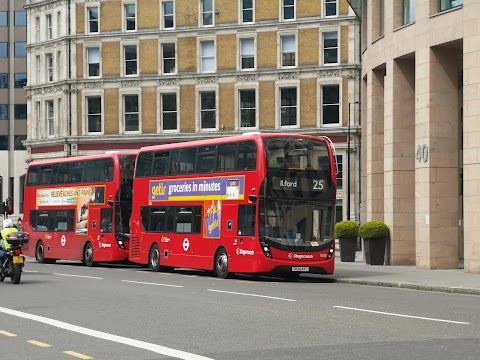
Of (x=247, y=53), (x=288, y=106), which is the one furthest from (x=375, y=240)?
(x=247, y=53)

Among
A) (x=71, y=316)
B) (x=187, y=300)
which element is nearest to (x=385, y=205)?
Answer: (x=187, y=300)

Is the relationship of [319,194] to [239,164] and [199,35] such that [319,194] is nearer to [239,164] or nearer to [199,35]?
[239,164]

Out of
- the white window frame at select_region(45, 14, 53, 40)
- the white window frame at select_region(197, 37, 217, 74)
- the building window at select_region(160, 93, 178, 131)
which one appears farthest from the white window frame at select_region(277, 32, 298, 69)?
the white window frame at select_region(45, 14, 53, 40)

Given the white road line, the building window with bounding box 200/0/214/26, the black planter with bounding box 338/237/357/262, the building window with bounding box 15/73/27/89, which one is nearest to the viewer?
the white road line

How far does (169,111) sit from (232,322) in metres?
51.1

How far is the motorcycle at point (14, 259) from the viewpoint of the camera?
25.7 metres

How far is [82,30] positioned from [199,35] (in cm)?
804

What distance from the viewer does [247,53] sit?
212 ft

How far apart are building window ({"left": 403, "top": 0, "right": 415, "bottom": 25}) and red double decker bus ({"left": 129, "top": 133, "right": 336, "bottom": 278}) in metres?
7.20

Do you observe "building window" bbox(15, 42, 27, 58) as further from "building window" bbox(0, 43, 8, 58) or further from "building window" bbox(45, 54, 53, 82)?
"building window" bbox(45, 54, 53, 82)

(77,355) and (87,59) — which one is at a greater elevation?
(87,59)

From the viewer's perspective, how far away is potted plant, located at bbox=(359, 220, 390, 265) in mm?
35969

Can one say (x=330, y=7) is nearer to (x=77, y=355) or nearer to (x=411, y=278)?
(x=411, y=278)

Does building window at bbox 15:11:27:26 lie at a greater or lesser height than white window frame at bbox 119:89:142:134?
greater
